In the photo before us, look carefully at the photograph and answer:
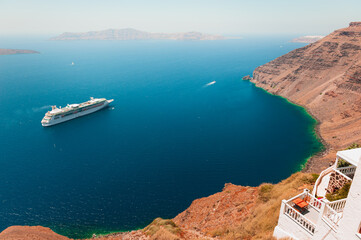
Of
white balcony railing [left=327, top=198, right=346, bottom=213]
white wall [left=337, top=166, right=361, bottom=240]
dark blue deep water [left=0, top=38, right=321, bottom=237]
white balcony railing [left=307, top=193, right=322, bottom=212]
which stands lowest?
dark blue deep water [left=0, top=38, right=321, bottom=237]

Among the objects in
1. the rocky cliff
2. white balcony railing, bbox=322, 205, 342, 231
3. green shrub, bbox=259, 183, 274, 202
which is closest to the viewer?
white balcony railing, bbox=322, 205, 342, 231

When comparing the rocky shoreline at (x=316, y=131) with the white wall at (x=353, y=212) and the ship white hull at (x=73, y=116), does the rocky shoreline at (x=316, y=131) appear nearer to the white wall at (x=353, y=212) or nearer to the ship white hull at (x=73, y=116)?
the white wall at (x=353, y=212)

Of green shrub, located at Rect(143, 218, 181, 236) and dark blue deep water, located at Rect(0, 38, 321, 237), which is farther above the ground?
green shrub, located at Rect(143, 218, 181, 236)

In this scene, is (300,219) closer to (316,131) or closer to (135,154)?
(135,154)

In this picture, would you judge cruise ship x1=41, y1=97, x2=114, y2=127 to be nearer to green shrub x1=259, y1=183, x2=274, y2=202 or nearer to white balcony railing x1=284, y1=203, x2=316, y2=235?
green shrub x1=259, y1=183, x2=274, y2=202

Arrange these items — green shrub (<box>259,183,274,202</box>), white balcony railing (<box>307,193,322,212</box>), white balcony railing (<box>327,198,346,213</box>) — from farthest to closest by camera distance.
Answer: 1. green shrub (<box>259,183,274,202</box>)
2. white balcony railing (<box>307,193,322,212</box>)
3. white balcony railing (<box>327,198,346,213</box>)

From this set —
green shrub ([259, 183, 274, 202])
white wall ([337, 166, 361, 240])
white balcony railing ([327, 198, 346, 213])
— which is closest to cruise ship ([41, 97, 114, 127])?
green shrub ([259, 183, 274, 202])

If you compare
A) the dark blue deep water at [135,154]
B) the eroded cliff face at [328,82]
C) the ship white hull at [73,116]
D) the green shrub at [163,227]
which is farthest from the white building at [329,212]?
the ship white hull at [73,116]
